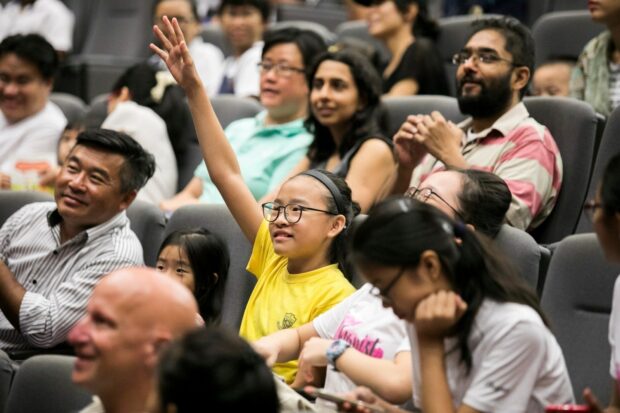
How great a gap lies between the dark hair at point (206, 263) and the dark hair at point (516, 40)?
41.9 inches

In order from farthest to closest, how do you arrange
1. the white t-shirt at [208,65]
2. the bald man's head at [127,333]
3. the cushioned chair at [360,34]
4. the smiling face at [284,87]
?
the white t-shirt at [208,65]
the cushioned chair at [360,34]
the smiling face at [284,87]
the bald man's head at [127,333]

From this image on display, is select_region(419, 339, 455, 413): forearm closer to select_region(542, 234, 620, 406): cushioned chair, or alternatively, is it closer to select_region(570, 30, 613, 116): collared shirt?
select_region(542, 234, 620, 406): cushioned chair

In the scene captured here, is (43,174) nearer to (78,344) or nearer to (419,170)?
(419,170)

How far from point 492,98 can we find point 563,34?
1167 mm

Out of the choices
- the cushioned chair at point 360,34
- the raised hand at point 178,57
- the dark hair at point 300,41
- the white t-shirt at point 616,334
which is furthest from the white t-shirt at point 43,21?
the white t-shirt at point 616,334

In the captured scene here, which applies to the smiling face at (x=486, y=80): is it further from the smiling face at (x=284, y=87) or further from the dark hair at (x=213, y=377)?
the dark hair at (x=213, y=377)

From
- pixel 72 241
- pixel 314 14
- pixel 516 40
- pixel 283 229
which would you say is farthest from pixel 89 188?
pixel 314 14

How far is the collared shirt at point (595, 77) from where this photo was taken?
354cm

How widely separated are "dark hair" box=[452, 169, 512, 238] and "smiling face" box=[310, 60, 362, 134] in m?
0.97

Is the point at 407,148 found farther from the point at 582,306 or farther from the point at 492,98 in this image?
the point at 582,306

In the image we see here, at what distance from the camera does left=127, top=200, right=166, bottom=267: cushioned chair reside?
3.03 metres

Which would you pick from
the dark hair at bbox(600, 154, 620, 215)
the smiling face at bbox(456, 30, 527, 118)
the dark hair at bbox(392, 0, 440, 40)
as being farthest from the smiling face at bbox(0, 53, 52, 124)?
the dark hair at bbox(600, 154, 620, 215)

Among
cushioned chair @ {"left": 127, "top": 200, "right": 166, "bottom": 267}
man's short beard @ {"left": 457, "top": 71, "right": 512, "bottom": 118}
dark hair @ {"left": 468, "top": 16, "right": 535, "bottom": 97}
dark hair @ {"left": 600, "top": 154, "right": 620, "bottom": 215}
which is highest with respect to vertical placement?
dark hair @ {"left": 468, "top": 16, "right": 535, "bottom": 97}

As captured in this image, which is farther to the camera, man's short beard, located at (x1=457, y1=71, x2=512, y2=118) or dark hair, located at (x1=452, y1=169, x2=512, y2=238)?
man's short beard, located at (x1=457, y1=71, x2=512, y2=118)
